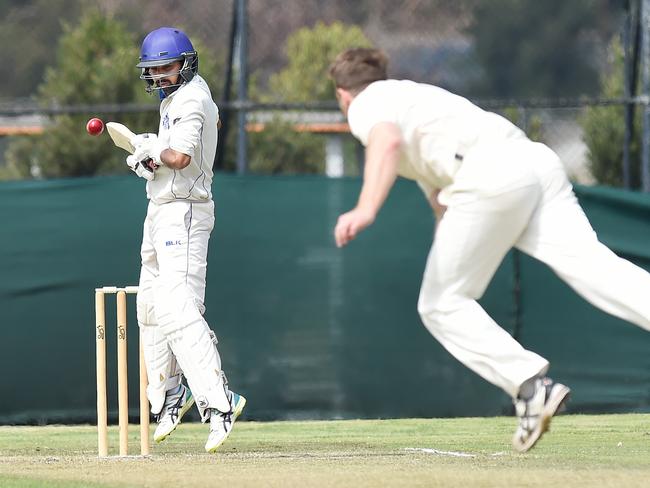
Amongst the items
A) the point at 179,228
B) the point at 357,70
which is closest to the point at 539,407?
the point at 357,70

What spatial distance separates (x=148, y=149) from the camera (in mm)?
6992

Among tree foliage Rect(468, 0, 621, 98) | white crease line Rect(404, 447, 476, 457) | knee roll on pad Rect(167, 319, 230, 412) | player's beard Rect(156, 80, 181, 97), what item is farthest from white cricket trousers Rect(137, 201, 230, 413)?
tree foliage Rect(468, 0, 621, 98)

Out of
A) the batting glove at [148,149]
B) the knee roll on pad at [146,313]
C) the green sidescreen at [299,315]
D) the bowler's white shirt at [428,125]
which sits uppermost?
the bowler's white shirt at [428,125]

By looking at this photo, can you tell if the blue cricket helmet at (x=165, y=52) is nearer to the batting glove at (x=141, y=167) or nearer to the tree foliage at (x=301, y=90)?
the batting glove at (x=141, y=167)

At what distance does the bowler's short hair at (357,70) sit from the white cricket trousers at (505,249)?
1.80ft

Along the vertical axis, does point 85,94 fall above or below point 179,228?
below

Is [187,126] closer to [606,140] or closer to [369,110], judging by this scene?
[369,110]

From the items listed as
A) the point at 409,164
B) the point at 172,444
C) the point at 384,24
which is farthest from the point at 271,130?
the point at 409,164

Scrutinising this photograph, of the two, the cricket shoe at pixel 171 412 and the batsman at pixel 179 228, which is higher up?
the batsman at pixel 179 228

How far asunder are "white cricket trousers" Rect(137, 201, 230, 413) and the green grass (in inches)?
14.9

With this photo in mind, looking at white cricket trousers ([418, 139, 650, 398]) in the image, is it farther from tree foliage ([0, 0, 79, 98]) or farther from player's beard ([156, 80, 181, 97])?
tree foliage ([0, 0, 79, 98])

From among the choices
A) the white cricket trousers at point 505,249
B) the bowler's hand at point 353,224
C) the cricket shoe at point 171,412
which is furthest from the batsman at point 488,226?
the cricket shoe at point 171,412

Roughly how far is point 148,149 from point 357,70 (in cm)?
144

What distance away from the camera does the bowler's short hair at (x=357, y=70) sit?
5980mm
